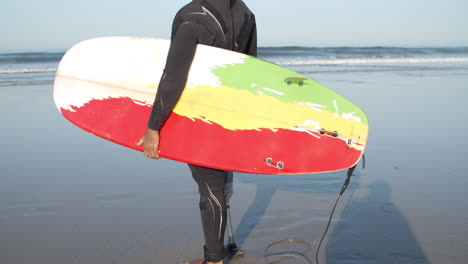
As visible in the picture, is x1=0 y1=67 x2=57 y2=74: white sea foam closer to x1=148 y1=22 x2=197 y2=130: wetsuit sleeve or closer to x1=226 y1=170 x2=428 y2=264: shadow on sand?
x1=226 y1=170 x2=428 y2=264: shadow on sand

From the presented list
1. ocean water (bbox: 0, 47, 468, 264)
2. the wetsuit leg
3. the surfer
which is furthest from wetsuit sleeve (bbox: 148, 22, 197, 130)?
ocean water (bbox: 0, 47, 468, 264)

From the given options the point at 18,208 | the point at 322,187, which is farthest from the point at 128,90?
the point at 322,187

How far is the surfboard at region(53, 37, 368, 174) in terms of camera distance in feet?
7.04

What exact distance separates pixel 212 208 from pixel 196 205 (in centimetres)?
115

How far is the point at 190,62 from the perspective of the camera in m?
1.89

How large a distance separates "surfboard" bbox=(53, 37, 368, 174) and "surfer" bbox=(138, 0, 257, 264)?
83mm

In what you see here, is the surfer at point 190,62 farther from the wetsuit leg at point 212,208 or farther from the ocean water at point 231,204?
the ocean water at point 231,204

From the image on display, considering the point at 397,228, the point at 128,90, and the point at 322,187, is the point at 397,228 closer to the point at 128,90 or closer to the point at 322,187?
the point at 322,187

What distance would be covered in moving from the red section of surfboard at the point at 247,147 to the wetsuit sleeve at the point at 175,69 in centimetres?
23

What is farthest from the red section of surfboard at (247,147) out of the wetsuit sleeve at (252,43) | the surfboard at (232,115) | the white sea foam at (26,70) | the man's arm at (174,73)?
the white sea foam at (26,70)

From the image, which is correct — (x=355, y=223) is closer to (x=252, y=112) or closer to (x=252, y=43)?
(x=252, y=112)

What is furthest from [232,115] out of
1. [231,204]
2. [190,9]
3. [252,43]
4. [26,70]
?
[26,70]

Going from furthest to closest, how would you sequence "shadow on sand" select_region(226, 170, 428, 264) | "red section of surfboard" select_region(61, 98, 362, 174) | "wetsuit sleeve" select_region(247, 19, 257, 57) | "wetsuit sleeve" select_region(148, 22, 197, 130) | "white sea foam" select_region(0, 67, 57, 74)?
"white sea foam" select_region(0, 67, 57, 74), "shadow on sand" select_region(226, 170, 428, 264), "wetsuit sleeve" select_region(247, 19, 257, 57), "red section of surfboard" select_region(61, 98, 362, 174), "wetsuit sleeve" select_region(148, 22, 197, 130)

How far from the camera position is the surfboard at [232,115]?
215 cm
